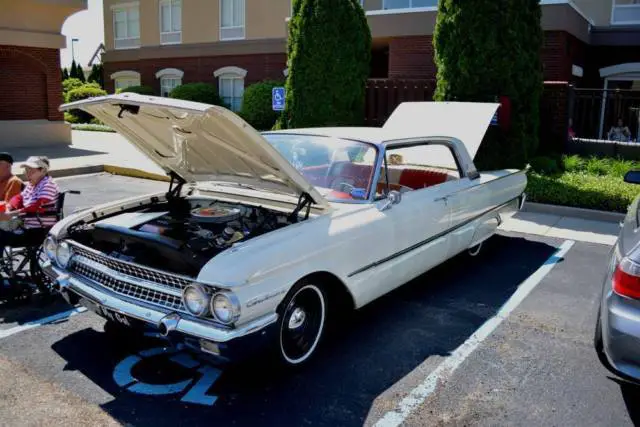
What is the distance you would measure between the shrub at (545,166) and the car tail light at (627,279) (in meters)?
8.09

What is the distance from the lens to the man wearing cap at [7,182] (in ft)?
18.2

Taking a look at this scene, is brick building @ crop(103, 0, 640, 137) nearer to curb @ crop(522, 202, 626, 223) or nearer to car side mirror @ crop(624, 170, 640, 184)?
curb @ crop(522, 202, 626, 223)

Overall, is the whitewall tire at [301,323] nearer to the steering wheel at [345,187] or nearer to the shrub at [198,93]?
the steering wheel at [345,187]

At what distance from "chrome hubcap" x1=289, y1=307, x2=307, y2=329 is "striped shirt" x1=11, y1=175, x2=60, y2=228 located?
2.62 metres

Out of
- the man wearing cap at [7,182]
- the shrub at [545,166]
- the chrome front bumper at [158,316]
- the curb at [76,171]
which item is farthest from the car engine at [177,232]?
the curb at [76,171]

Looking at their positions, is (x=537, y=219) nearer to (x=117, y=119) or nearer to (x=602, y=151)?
(x=602, y=151)

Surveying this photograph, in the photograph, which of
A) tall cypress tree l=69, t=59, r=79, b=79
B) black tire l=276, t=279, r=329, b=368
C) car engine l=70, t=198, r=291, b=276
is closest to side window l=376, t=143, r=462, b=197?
car engine l=70, t=198, r=291, b=276

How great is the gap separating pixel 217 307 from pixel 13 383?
1.56 metres

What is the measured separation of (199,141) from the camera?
4609mm

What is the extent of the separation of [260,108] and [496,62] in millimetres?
10753

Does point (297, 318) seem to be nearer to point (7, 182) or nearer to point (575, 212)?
point (7, 182)

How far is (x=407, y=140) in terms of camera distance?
524 cm

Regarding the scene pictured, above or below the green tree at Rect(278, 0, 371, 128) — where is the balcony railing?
above

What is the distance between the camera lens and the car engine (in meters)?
3.87
